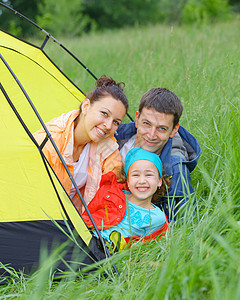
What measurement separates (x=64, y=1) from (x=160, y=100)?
643 inches

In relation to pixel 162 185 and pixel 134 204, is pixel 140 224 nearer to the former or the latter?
pixel 134 204

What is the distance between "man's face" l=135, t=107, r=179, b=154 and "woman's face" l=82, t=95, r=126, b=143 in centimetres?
17

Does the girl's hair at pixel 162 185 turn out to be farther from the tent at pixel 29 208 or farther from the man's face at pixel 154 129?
the tent at pixel 29 208

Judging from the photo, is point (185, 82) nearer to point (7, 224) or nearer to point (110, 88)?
point (110, 88)

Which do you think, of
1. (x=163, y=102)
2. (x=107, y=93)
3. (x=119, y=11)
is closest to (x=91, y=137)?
(x=107, y=93)

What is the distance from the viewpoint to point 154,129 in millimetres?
2354

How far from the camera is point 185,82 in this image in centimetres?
342

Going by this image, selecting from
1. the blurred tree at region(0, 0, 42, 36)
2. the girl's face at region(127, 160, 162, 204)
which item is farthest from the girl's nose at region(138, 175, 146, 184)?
the blurred tree at region(0, 0, 42, 36)

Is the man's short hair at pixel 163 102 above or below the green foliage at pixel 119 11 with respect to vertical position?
below

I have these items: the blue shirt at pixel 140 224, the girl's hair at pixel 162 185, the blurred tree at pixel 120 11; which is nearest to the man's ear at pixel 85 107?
the girl's hair at pixel 162 185

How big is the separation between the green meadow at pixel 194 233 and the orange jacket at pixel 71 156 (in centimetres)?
57

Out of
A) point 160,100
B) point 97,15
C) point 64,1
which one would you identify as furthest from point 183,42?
point 97,15

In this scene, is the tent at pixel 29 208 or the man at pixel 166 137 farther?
the man at pixel 166 137

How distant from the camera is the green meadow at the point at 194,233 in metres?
1.27
